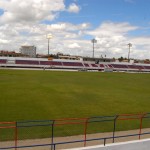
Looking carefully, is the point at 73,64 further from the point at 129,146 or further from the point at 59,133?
the point at 129,146

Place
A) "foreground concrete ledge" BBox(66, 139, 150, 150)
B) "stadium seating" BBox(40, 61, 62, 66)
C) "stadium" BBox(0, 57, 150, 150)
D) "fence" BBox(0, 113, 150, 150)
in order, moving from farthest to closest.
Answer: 1. "stadium seating" BBox(40, 61, 62, 66)
2. "stadium" BBox(0, 57, 150, 150)
3. "fence" BBox(0, 113, 150, 150)
4. "foreground concrete ledge" BBox(66, 139, 150, 150)

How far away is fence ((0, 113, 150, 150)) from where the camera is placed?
14.4m

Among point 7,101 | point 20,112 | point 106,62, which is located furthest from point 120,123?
point 106,62

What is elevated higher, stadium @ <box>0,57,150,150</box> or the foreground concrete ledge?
the foreground concrete ledge

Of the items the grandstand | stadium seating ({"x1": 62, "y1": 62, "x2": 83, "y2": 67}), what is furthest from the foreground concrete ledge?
stadium seating ({"x1": 62, "y1": 62, "x2": 83, "y2": 67})

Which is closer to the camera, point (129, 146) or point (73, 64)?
point (129, 146)

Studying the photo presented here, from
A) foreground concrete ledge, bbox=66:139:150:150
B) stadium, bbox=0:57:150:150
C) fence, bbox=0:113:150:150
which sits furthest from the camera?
stadium, bbox=0:57:150:150

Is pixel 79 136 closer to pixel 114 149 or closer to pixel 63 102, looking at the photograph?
pixel 114 149

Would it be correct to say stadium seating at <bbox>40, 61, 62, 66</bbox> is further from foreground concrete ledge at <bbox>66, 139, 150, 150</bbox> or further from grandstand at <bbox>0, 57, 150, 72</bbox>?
foreground concrete ledge at <bbox>66, 139, 150, 150</bbox>

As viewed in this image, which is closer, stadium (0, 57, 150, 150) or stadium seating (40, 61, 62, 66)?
stadium (0, 57, 150, 150)

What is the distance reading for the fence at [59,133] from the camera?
47.1 ft

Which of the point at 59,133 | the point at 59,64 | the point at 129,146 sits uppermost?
the point at 129,146

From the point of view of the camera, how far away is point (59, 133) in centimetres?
1756

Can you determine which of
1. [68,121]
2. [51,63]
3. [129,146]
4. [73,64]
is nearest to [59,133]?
[68,121]
